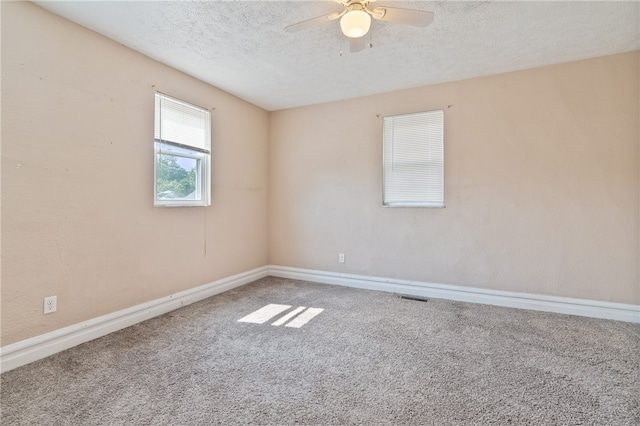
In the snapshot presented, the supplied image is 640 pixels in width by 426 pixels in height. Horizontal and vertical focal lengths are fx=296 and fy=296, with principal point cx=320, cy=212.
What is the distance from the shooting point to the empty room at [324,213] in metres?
1.85

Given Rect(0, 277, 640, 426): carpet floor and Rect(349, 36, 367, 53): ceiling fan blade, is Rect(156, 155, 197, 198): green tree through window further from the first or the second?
Rect(349, 36, 367, 53): ceiling fan blade

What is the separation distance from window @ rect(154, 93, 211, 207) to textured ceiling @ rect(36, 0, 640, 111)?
1.46ft

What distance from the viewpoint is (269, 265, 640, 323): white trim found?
2.88 m

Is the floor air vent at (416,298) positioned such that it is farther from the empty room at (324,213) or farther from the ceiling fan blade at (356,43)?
the ceiling fan blade at (356,43)

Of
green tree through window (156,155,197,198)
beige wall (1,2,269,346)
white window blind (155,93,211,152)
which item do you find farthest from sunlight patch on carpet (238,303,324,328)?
white window blind (155,93,211,152)

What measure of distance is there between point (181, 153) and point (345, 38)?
2072 mm

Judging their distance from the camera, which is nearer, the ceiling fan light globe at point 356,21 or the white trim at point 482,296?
the ceiling fan light globe at point 356,21

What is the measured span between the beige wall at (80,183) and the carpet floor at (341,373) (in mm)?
416

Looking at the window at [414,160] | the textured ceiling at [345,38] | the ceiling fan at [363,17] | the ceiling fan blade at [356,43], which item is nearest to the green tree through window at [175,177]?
the textured ceiling at [345,38]

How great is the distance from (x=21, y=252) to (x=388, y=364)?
2683mm

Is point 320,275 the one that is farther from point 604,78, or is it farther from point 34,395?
point 604,78

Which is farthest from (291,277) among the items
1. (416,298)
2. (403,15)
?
(403,15)

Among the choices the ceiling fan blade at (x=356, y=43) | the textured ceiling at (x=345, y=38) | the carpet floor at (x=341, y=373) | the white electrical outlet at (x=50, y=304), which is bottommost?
the carpet floor at (x=341, y=373)

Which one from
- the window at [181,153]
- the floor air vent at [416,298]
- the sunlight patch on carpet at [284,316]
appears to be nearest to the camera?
the sunlight patch on carpet at [284,316]
